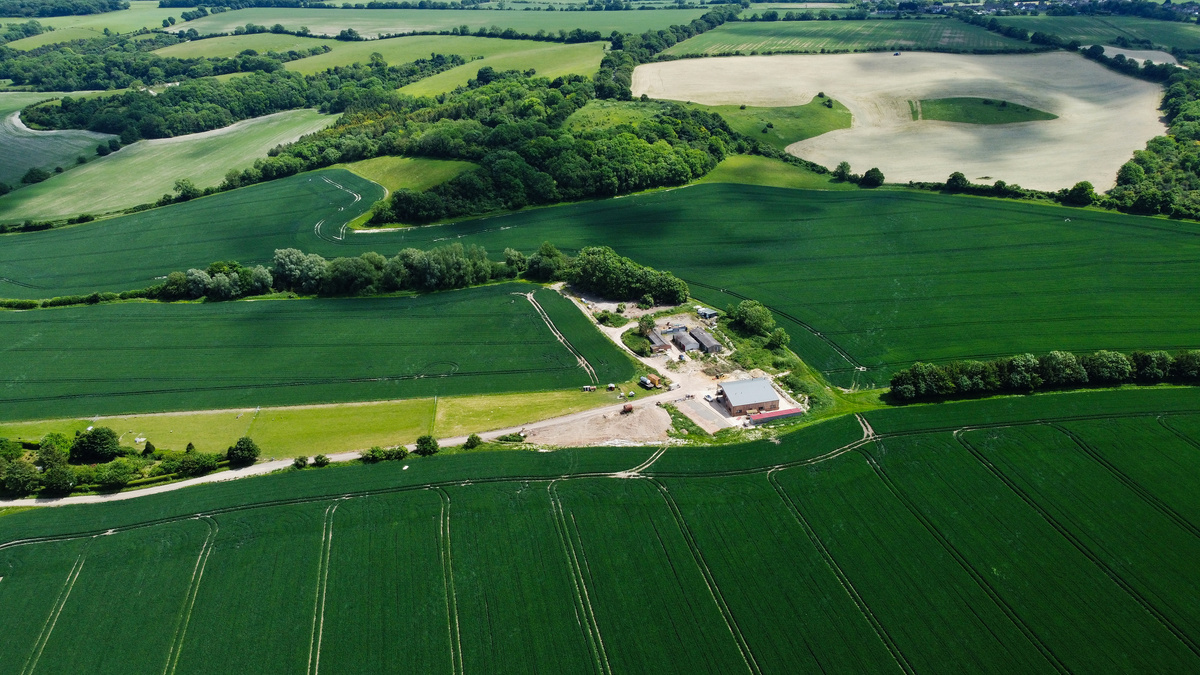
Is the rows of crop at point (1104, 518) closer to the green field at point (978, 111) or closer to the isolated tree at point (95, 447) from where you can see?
the isolated tree at point (95, 447)

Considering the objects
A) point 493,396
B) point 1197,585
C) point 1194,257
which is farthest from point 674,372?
point 1194,257

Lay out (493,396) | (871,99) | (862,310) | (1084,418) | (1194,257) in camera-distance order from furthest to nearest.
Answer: (871,99) → (1194,257) → (862,310) → (493,396) → (1084,418)

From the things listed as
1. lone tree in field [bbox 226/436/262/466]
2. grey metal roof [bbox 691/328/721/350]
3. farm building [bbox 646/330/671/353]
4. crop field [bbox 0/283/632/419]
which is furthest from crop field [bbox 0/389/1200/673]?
farm building [bbox 646/330/671/353]

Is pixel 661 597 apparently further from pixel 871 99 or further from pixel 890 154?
pixel 871 99

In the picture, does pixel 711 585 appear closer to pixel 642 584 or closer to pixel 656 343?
pixel 642 584

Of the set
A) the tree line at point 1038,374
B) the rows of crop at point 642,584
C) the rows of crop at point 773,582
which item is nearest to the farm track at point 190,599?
the rows of crop at point 642,584

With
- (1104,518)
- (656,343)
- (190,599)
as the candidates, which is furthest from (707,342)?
(190,599)
